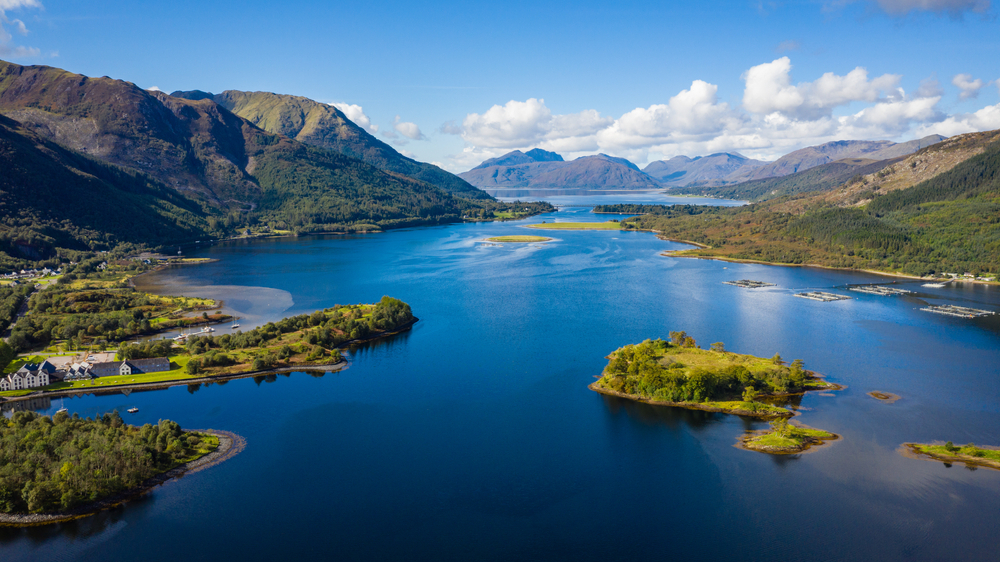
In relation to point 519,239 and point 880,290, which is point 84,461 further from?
point 519,239

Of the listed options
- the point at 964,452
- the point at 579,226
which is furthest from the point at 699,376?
the point at 579,226

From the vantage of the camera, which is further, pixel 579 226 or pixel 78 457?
pixel 579 226

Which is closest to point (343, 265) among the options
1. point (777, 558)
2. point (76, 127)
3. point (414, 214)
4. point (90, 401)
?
point (90, 401)

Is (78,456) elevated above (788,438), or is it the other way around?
(78,456)

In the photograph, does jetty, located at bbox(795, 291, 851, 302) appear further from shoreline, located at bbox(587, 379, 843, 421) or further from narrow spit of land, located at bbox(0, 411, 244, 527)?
narrow spit of land, located at bbox(0, 411, 244, 527)

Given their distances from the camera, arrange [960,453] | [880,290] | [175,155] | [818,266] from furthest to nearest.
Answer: [175,155]
[818,266]
[880,290]
[960,453]

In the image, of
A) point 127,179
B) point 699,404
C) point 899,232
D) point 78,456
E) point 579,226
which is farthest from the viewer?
point 579,226
